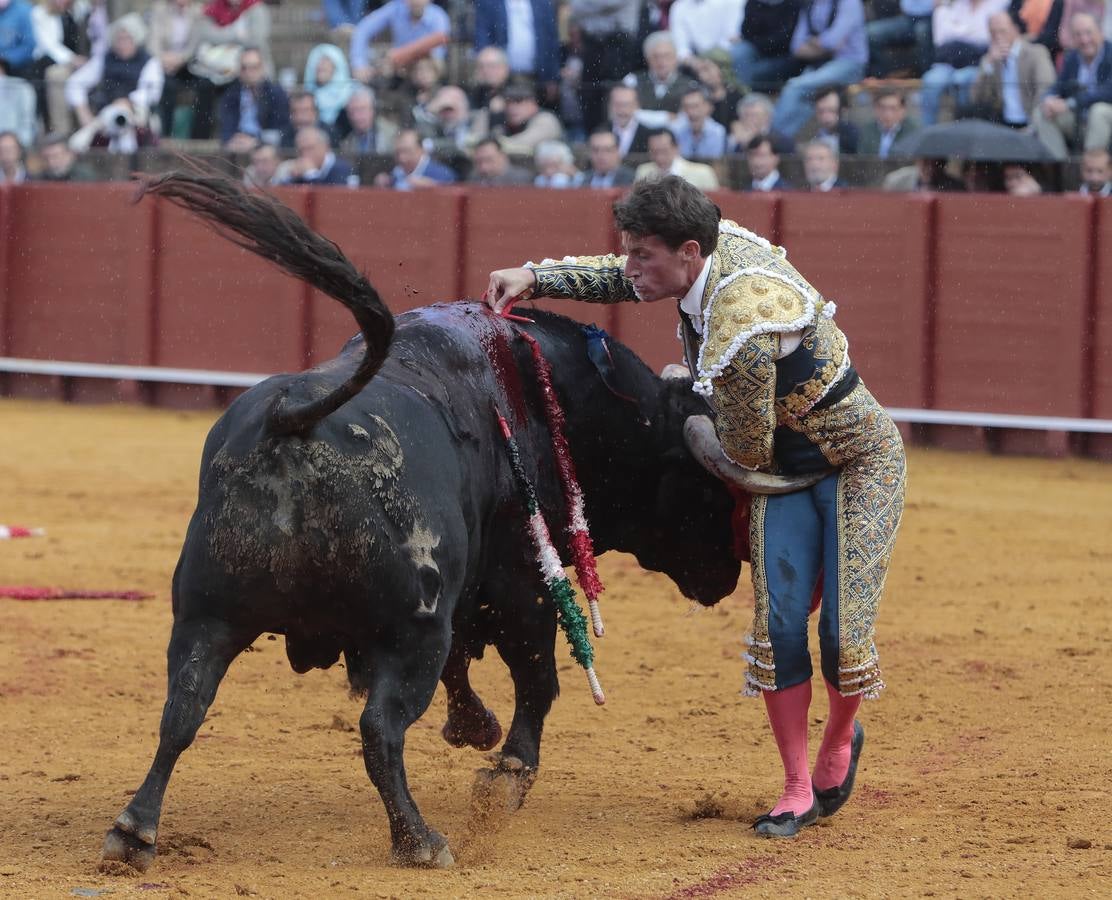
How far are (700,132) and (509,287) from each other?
7.28 m

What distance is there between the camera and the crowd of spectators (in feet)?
34.9

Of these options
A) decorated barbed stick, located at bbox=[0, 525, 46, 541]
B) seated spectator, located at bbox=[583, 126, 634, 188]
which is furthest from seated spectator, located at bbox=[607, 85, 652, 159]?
decorated barbed stick, located at bbox=[0, 525, 46, 541]

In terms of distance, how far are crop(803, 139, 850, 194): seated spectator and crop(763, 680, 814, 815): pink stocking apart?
6877 mm

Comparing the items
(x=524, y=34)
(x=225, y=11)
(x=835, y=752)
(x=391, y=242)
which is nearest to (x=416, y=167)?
(x=391, y=242)

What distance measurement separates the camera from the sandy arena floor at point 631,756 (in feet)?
12.3

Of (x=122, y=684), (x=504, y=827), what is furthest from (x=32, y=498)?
(x=504, y=827)

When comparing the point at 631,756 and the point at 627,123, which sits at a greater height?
the point at 627,123

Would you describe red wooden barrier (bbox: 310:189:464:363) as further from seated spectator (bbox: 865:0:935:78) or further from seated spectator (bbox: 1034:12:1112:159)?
seated spectator (bbox: 1034:12:1112:159)

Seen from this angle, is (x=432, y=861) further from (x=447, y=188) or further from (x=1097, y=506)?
(x=447, y=188)

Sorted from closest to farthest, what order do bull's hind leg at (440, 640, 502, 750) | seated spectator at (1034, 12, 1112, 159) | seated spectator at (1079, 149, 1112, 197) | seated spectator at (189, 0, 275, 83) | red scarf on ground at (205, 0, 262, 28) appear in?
bull's hind leg at (440, 640, 502, 750), seated spectator at (1079, 149, 1112, 197), seated spectator at (1034, 12, 1112, 159), seated spectator at (189, 0, 275, 83), red scarf on ground at (205, 0, 262, 28)

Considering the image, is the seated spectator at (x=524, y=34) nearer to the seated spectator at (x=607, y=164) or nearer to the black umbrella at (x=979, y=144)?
the seated spectator at (x=607, y=164)

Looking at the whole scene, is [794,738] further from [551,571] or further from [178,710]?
[178,710]

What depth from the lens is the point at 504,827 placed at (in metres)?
4.09

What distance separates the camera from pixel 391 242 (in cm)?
1175
